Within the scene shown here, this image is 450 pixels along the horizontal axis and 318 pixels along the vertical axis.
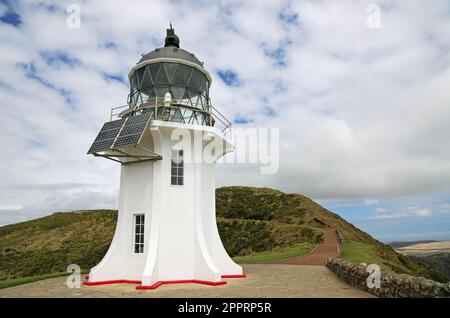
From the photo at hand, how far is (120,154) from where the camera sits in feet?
43.7

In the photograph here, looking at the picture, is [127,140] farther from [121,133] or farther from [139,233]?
[139,233]

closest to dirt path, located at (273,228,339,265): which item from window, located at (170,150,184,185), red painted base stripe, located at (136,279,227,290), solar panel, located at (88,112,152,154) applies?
red painted base stripe, located at (136,279,227,290)

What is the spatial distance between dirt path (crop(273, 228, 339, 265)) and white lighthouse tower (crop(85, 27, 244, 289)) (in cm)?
753

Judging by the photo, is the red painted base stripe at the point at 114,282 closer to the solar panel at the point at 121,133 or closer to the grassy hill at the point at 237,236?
the solar panel at the point at 121,133

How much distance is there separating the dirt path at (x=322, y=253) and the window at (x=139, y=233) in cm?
1034

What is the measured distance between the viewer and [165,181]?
13.2 meters

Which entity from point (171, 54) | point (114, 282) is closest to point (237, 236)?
point (114, 282)

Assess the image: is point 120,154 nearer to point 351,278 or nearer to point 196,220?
point 196,220

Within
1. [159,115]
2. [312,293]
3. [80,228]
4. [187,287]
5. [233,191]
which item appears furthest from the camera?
[233,191]

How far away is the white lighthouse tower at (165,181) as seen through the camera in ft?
41.7

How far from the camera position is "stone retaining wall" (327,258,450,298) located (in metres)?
7.89

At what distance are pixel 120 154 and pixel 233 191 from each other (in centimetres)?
5207

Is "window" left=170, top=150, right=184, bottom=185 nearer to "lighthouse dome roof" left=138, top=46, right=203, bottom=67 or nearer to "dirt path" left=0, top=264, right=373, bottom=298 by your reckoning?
"lighthouse dome roof" left=138, top=46, right=203, bottom=67
